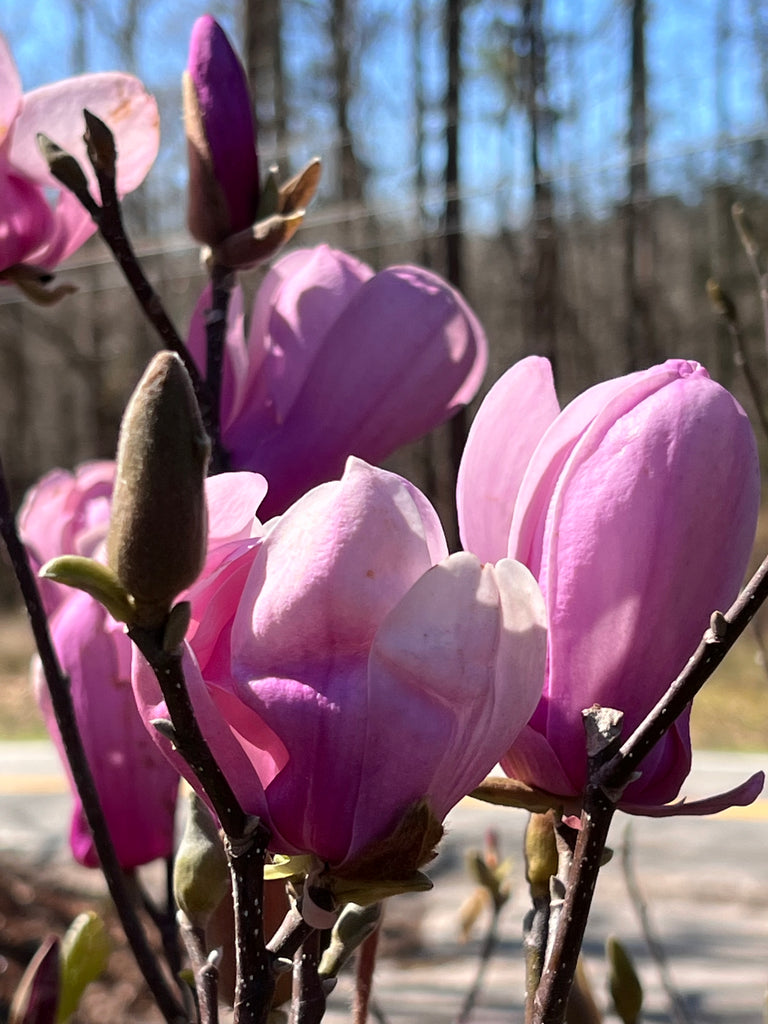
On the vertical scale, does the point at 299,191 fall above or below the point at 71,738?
above

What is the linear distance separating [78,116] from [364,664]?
0.73ft

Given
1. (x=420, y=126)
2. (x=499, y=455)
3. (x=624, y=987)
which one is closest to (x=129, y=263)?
(x=499, y=455)

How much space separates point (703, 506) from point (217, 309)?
18 centimetres

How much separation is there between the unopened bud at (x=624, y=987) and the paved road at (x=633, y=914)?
128cm

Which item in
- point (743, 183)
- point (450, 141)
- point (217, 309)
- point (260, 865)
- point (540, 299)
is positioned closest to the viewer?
point (260, 865)

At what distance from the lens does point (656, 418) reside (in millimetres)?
216

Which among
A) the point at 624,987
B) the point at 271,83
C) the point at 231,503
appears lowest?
the point at 624,987

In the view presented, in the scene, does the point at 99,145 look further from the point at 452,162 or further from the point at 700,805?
the point at 452,162

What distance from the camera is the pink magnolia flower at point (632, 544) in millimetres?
216

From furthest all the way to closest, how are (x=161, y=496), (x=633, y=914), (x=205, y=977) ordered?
(x=633, y=914) → (x=205, y=977) → (x=161, y=496)

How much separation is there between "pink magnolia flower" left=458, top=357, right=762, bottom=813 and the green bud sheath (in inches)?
3.5

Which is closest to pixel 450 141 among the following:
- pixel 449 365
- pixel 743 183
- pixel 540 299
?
pixel 540 299

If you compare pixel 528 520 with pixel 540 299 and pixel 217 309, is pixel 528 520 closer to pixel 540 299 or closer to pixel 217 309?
pixel 217 309

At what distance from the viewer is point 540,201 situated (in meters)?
5.25
